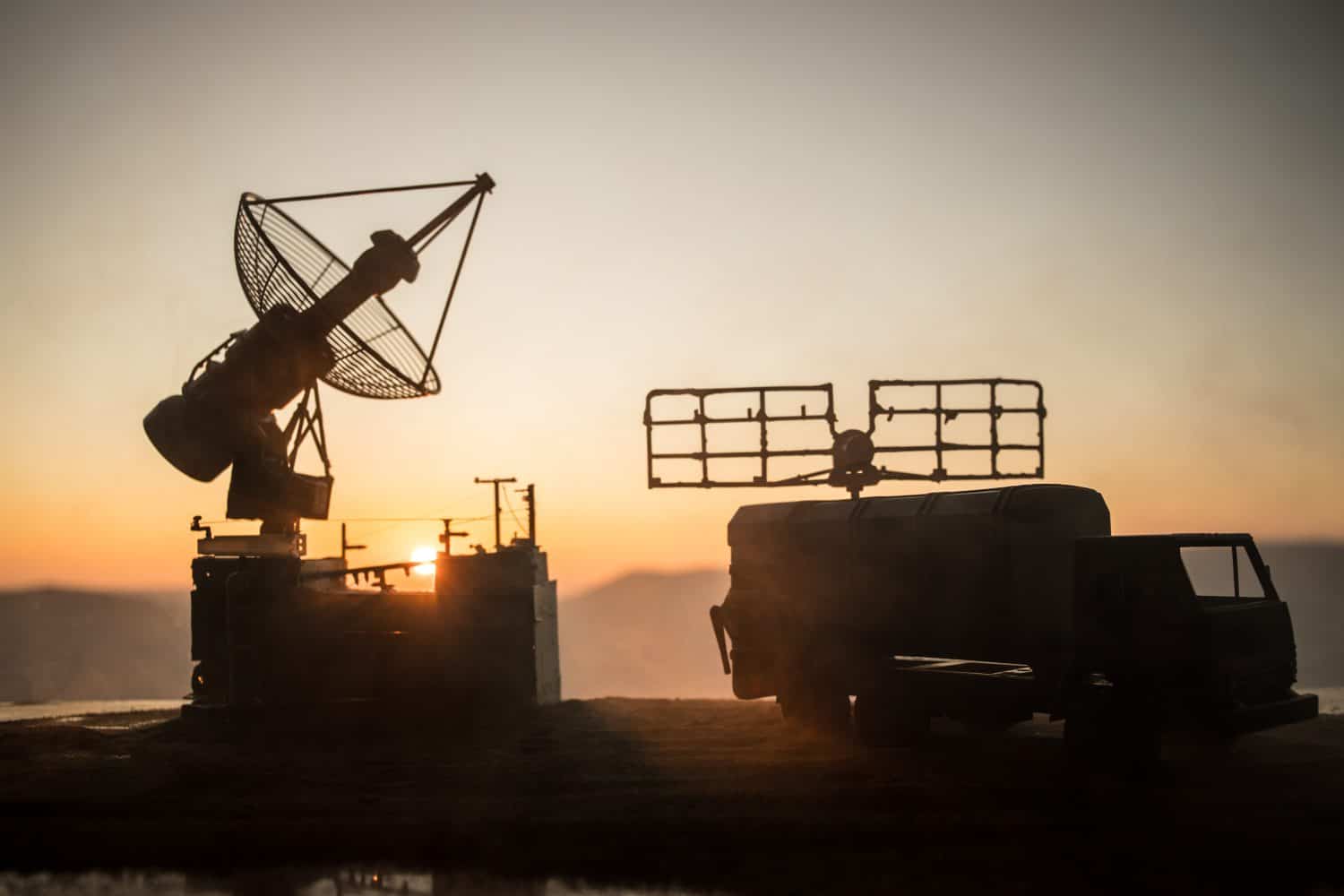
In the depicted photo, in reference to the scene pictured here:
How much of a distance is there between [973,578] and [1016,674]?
1.22 meters

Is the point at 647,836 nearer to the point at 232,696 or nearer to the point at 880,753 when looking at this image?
the point at 880,753

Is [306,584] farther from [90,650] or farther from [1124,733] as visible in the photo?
[90,650]

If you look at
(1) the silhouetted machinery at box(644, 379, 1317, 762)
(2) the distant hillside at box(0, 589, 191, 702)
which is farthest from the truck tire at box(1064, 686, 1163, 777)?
(2) the distant hillside at box(0, 589, 191, 702)

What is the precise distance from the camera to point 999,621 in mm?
12883

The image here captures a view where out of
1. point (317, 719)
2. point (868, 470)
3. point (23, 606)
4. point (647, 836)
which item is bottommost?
point (23, 606)

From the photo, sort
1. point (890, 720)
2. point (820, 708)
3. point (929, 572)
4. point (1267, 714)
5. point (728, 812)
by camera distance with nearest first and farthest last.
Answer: point (728, 812) → point (1267, 714) → point (929, 572) → point (890, 720) → point (820, 708)

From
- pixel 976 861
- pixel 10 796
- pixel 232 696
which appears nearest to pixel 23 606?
pixel 232 696

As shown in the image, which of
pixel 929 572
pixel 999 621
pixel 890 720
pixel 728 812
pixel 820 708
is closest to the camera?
pixel 728 812

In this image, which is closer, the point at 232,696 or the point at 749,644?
the point at 749,644

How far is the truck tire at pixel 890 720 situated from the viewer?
1398cm

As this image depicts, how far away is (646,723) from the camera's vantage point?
17875 mm

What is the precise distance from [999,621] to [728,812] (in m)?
4.61

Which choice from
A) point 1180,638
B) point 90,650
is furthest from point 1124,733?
point 90,650

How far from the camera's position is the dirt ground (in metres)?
8.23
